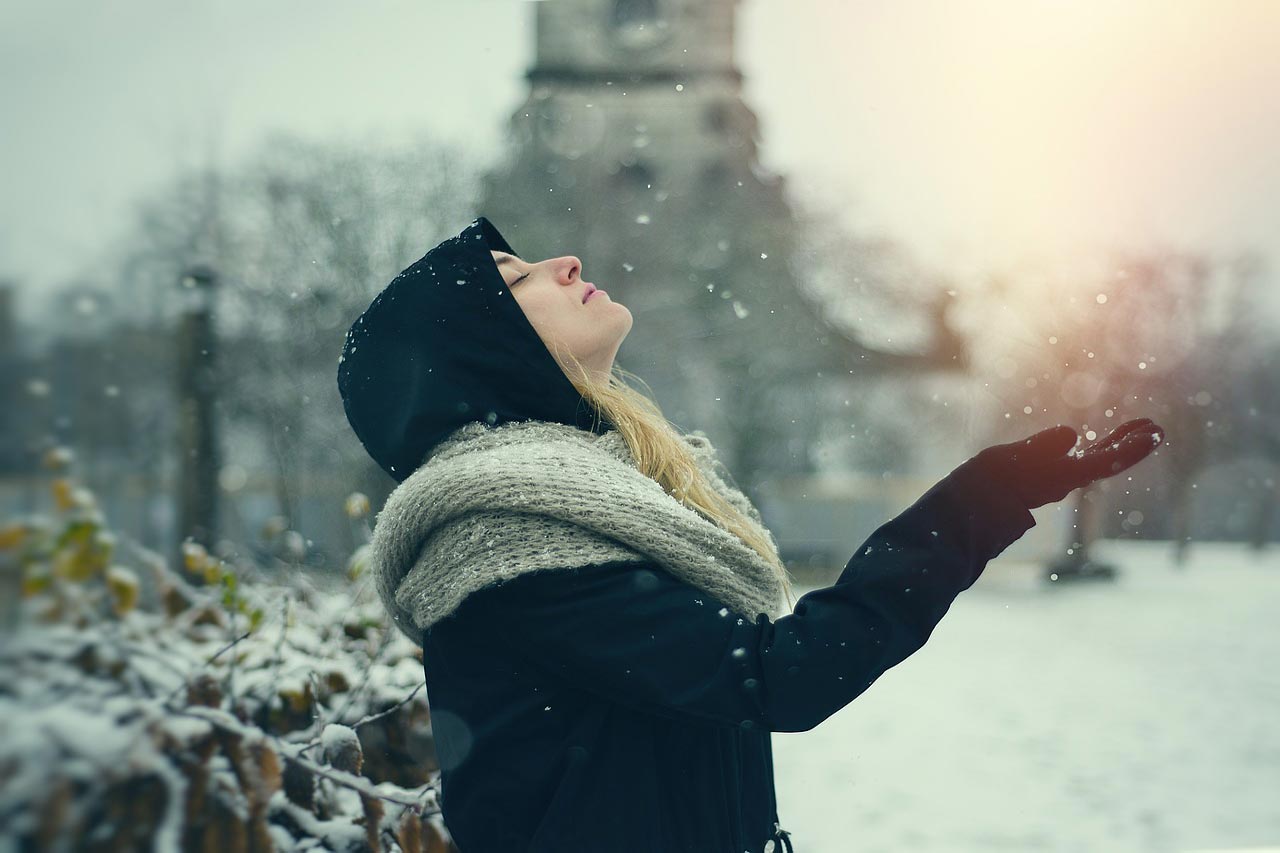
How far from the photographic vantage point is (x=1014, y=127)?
5898 millimetres

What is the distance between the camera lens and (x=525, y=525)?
3.04 ft

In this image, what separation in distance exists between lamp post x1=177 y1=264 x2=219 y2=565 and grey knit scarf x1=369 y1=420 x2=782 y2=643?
11.5 feet

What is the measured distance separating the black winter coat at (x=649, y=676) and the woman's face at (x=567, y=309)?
0.36 meters

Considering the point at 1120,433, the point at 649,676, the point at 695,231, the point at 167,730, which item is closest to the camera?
the point at 649,676

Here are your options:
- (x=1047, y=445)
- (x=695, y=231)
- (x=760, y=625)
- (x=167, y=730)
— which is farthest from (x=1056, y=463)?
(x=695, y=231)

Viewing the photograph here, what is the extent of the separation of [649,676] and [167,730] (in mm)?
1313

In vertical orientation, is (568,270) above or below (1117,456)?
above

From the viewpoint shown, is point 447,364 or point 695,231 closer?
point 447,364

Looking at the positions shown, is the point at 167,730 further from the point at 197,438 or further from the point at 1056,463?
the point at 197,438

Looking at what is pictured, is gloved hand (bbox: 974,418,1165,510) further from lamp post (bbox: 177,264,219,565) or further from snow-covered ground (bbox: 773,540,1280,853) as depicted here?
lamp post (bbox: 177,264,219,565)

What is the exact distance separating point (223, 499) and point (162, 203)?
1486 mm

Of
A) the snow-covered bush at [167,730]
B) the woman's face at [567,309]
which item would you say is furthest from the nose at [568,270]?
the snow-covered bush at [167,730]

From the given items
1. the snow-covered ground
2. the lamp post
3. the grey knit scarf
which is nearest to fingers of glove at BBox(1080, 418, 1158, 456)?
the grey knit scarf

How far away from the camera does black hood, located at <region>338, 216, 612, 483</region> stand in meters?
1.05
